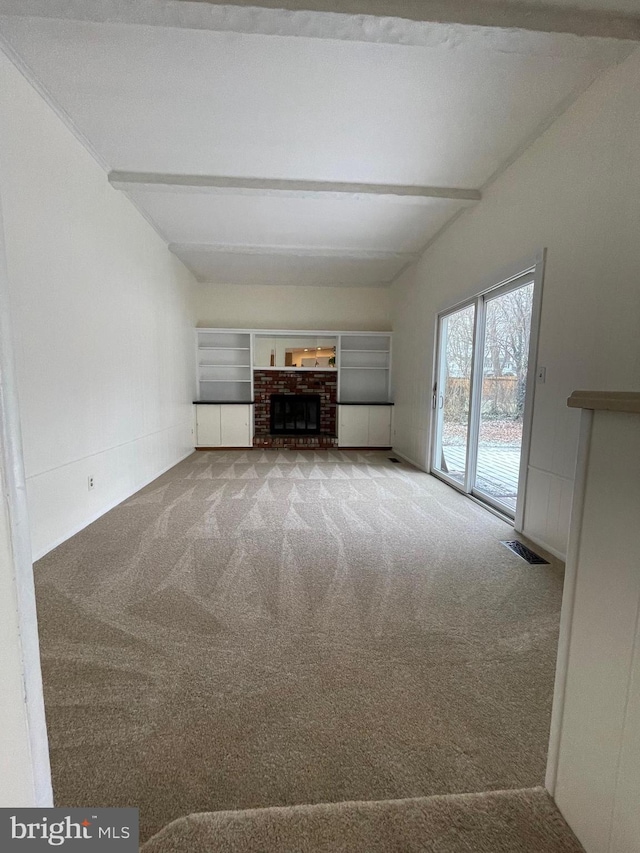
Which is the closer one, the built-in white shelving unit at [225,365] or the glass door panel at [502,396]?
the glass door panel at [502,396]

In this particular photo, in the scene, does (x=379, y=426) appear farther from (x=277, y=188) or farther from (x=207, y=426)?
(x=277, y=188)

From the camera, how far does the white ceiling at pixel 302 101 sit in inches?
78.3

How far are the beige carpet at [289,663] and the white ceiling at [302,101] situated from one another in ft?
9.51

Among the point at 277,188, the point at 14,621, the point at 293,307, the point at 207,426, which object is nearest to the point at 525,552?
the point at 14,621

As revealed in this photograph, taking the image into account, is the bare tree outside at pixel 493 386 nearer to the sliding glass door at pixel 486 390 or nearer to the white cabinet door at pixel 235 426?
the sliding glass door at pixel 486 390

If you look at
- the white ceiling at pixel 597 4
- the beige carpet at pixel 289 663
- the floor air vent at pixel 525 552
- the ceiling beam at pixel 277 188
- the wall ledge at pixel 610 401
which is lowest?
the beige carpet at pixel 289 663

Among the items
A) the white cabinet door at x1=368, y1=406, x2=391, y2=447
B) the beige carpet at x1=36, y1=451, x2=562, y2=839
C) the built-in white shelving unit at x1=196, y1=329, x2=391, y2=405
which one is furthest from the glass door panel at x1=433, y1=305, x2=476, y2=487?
the built-in white shelving unit at x1=196, y1=329, x2=391, y2=405

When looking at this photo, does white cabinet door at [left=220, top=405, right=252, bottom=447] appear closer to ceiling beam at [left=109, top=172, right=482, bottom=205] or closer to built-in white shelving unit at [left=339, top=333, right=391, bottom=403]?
built-in white shelving unit at [left=339, top=333, right=391, bottom=403]

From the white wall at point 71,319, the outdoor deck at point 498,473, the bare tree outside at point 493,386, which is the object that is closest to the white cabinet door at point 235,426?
the white wall at point 71,319

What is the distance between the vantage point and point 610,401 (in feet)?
2.23

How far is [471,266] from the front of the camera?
370cm

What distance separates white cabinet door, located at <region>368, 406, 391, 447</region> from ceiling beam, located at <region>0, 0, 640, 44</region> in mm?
5105

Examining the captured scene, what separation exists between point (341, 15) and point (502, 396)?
2.76 metres

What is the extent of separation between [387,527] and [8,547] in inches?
105
